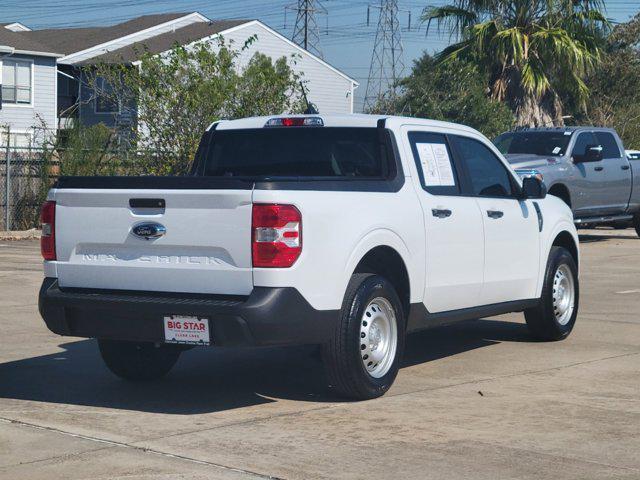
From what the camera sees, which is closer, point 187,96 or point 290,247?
point 290,247

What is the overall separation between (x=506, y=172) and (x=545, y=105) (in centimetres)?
2636

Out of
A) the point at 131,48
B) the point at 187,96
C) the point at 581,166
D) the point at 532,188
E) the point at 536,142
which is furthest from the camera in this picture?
the point at 131,48

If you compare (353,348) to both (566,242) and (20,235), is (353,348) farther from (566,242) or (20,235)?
(20,235)

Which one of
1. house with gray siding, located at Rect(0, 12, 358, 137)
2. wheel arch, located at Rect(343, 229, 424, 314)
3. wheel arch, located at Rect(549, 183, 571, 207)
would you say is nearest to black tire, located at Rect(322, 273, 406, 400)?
wheel arch, located at Rect(343, 229, 424, 314)

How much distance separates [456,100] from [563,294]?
2318 centimetres

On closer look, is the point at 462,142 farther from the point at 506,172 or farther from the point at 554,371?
the point at 554,371

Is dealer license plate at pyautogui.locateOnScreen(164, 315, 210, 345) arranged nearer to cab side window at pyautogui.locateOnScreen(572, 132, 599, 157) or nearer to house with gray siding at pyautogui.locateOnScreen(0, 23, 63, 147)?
cab side window at pyautogui.locateOnScreen(572, 132, 599, 157)

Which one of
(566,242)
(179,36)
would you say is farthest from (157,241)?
(179,36)

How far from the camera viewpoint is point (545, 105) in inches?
1415

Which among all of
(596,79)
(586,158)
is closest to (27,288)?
(586,158)

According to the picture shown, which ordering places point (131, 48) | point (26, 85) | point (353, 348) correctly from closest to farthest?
point (353, 348)
point (26, 85)
point (131, 48)

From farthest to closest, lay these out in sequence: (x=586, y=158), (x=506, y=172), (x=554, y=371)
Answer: (x=586, y=158) < (x=506, y=172) < (x=554, y=371)

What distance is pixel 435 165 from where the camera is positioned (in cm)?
920

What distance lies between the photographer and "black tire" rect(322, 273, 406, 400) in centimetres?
782
